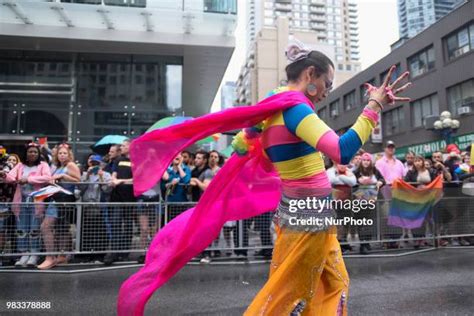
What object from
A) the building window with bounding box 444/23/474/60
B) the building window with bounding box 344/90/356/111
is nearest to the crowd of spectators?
the building window with bounding box 444/23/474/60

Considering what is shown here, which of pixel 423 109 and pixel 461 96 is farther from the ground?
pixel 423 109

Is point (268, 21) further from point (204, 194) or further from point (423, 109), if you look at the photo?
point (204, 194)

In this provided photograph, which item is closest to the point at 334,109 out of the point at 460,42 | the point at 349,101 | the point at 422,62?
the point at 349,101

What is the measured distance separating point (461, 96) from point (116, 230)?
1014 inches

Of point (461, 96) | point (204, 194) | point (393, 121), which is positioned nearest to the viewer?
point (204, 194)

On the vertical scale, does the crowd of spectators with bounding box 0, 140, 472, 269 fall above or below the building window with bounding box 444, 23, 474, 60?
below

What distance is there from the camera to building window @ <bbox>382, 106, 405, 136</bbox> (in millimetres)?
33438

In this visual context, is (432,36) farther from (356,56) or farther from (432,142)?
(356,56)

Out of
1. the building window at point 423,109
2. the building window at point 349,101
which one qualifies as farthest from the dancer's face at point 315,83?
the building window at point 349,101

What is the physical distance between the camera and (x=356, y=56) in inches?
5876

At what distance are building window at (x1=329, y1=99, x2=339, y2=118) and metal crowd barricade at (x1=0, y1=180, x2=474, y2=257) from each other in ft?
133

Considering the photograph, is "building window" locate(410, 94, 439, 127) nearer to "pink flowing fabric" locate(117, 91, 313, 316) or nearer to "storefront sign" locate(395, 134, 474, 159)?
"storefront sign" locate(395, 134, 474, 159)

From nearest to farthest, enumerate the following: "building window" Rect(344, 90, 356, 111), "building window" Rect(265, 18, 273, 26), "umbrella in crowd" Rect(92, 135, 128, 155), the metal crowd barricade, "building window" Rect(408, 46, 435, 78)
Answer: the metal crowd barricade → "umbrella in crowd" Rect(92, 135, 128, 155) → "building window" Rect(408, 46, 435, 78) → "building window" Rect(344, 90, 356, 111) → "building window" Rect(265, 18, 273, 26)

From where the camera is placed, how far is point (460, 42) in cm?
2555
